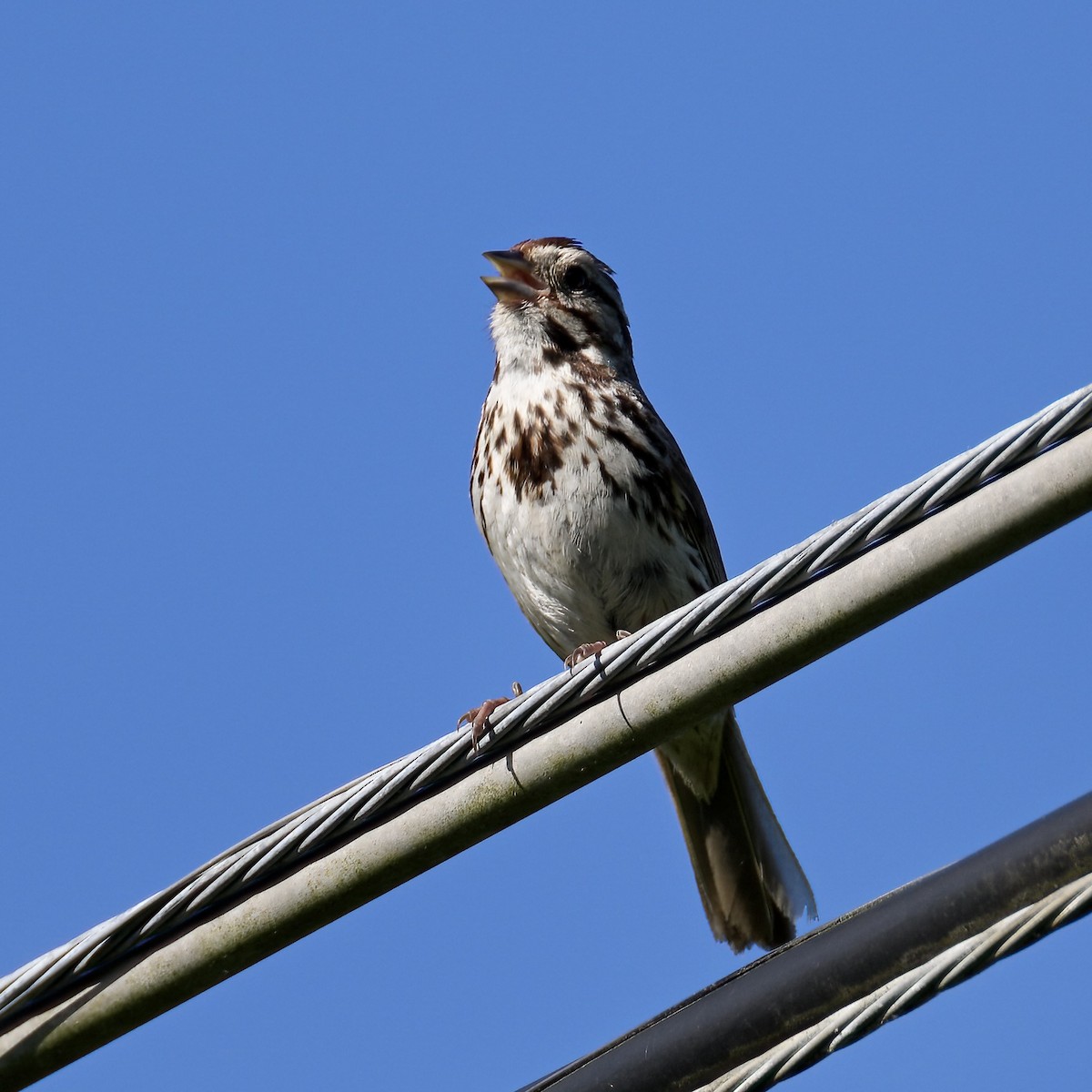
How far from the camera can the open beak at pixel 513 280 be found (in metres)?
8.05

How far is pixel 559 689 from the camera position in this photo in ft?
13.3

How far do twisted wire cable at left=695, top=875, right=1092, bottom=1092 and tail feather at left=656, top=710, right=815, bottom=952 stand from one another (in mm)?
3091

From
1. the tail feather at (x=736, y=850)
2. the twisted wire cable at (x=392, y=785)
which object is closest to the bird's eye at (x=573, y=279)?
the tail feather at (x=736, y=850)

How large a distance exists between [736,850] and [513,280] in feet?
9.06

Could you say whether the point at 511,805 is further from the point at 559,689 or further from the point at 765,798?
the point at 765,798

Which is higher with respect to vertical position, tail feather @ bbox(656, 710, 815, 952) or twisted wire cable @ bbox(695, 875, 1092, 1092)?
tail feather @ bbox(656, 710, 815, 952)

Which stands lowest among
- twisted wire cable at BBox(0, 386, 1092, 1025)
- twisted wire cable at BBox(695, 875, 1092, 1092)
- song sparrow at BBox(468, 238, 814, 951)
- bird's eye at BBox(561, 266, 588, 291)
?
twisted wire cable at BBox(695, 875, 1092, 1092)

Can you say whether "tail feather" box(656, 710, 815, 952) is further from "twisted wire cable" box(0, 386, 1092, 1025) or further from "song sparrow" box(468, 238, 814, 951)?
"twisted wire cable" box(0, 386, 1092, 1025)

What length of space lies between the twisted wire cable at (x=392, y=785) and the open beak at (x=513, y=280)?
418 centimetres

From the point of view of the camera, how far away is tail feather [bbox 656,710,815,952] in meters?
6.82

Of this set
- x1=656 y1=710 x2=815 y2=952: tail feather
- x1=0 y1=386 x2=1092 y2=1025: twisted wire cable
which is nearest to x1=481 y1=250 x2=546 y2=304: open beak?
x1=656 y1=710 x2=815 y2=952: tail feather

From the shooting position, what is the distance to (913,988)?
3.46 m

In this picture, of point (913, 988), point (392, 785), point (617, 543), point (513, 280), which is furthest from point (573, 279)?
point (913, 988)

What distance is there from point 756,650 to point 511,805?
655mm
